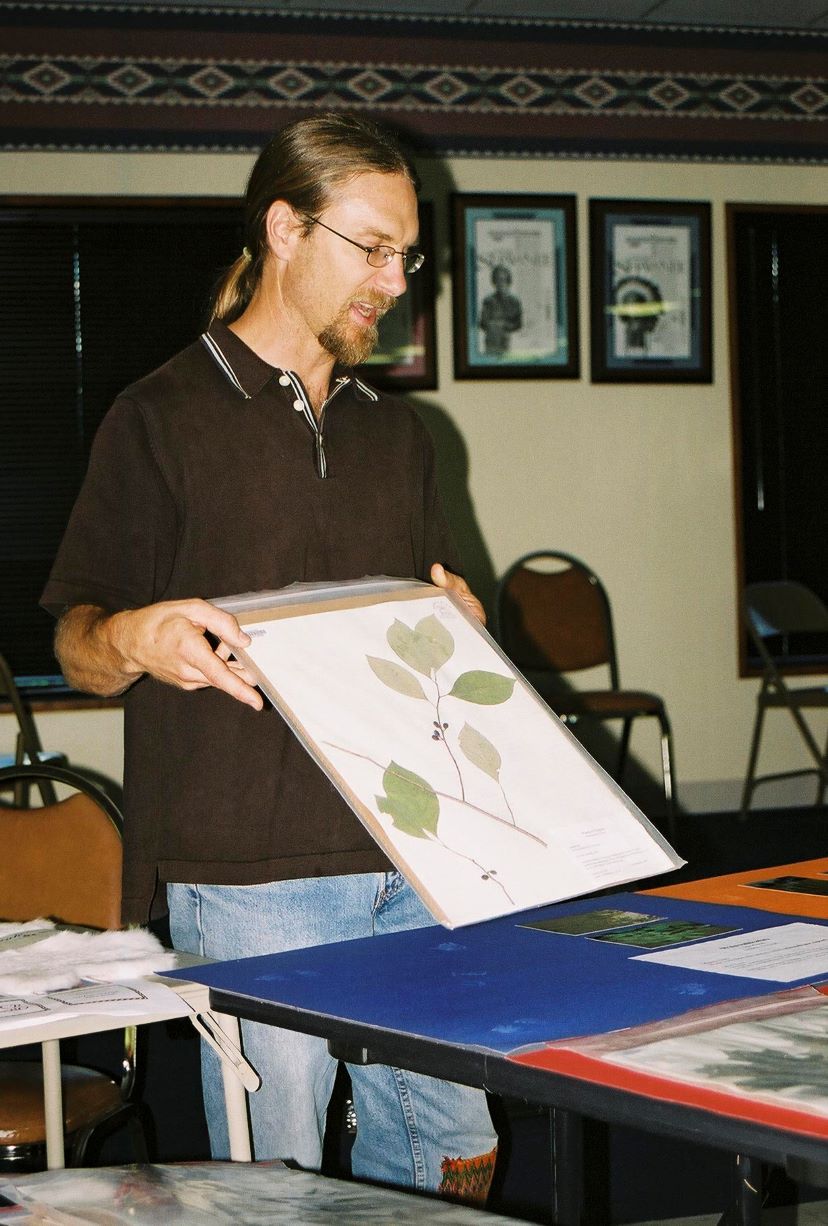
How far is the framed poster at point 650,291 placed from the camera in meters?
5.50

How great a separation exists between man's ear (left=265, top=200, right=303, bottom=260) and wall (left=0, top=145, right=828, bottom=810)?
12.4 ft

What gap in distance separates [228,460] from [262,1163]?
0.70 meters

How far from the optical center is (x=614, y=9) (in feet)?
17.6

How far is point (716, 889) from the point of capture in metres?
1.49

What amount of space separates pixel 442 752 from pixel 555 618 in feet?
12.9

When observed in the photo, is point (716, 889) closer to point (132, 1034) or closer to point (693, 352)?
point (132, 1034)

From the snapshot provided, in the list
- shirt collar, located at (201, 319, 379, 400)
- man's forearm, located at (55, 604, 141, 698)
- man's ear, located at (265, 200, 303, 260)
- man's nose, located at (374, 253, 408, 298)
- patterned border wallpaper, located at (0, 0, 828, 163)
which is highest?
patterned border wallpaper, located at (0, 0, 828, 163)

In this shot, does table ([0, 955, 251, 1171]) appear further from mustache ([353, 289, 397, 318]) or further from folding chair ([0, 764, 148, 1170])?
mustache ([353, 289, 397, 318])

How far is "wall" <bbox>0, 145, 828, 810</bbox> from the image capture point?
5.44 meters

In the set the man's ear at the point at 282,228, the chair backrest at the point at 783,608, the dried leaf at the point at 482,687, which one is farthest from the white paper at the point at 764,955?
the chair backrest at the point at 783,608

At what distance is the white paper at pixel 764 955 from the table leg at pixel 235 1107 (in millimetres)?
440

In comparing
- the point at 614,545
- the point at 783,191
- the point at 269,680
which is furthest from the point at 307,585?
the point at 783,191

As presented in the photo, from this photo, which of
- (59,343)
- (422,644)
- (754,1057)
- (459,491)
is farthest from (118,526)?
(459,491)

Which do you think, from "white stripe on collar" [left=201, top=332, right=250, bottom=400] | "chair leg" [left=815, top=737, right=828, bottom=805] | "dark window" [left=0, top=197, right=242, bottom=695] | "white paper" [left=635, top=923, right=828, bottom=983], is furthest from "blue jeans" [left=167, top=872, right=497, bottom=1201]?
"chair leg" [left=815, top=737, right=828, bottom=805]
